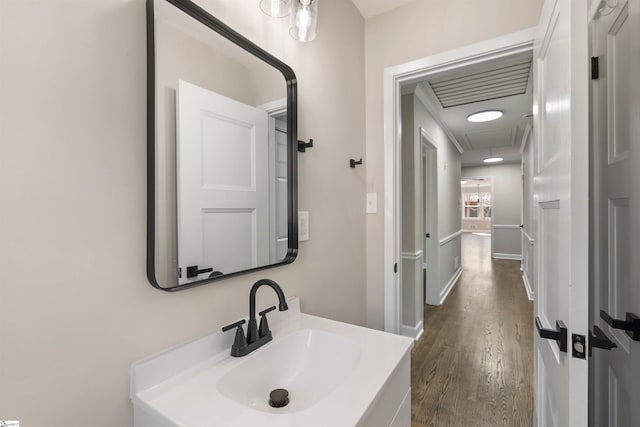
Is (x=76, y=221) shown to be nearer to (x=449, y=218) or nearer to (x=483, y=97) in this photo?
(x=483, y=97)

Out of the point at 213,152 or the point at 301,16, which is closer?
the point at 213,152

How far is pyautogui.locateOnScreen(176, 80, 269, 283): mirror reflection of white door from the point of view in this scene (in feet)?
2.68

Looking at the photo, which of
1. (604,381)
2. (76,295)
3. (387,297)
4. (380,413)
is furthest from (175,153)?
(604,381)

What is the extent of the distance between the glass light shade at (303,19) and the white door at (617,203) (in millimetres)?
986

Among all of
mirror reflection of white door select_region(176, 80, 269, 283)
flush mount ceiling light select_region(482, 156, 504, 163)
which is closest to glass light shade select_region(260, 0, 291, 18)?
mirror reflection of white door select_region(176, 80, 269, 283)

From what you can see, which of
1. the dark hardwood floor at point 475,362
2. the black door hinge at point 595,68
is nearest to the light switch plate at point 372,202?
the black door hinge at point 595,68

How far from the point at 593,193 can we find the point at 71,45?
1588 millimetres

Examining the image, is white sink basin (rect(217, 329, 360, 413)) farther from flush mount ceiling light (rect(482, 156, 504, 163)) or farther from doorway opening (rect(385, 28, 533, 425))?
flush mount ceiling light (rect(482, 156, 504, 163))

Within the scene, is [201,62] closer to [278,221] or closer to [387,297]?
[278,221]

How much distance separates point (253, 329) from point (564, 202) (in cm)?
100

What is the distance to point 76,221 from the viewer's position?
0.60 meters

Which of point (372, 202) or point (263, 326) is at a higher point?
point (372, 202)

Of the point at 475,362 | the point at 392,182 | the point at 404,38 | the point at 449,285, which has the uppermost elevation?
the point at 404,38

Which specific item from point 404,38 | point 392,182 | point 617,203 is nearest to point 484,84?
point 404,38
